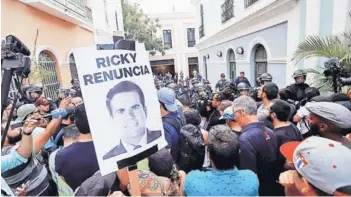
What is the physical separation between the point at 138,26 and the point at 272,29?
597 inches

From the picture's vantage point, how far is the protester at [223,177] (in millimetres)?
1509

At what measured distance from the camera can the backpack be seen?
8.04 feet

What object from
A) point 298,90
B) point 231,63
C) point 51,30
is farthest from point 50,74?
point 231,63

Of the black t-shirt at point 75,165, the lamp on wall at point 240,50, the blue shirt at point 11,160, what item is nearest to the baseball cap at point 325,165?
the black t-shirt at point 75,165

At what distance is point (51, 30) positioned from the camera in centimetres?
823

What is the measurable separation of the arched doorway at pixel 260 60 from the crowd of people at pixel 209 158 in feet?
16.1

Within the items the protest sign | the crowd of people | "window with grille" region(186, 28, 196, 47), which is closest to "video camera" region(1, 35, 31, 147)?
the crowd of people

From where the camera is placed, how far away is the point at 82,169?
5.96 ft

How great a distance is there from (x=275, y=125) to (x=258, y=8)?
18.4 feet

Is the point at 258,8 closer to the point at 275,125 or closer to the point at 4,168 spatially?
the point at 275,125

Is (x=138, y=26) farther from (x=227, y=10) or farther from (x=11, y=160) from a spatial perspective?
(x=11, y=160)

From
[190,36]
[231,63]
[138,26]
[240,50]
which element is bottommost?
[231,63]

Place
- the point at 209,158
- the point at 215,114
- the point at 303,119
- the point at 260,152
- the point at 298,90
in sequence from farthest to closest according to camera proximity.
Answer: the point at 298,90
the point at 215,114
the point at 303,119
the point at 260,152
the point at 209,158

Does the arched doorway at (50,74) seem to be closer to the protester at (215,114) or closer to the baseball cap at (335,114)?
the protester at (215,114)
